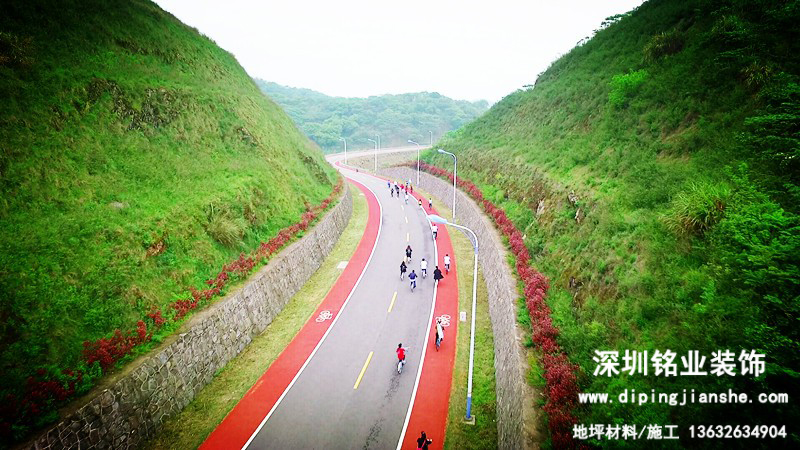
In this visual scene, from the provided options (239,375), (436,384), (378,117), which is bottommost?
(436,384)

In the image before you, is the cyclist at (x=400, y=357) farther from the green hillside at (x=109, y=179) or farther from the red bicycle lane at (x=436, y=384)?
the green hillside at (x=109, y=179)

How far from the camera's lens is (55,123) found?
1822cm

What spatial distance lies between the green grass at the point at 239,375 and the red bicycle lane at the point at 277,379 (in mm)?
316

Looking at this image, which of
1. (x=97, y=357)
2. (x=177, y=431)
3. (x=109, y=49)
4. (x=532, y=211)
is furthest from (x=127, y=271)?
(x=532, y=211)

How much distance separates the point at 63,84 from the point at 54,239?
12209 millimetres

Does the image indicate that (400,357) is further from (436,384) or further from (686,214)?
(686,214)

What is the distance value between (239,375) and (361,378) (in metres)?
5.72

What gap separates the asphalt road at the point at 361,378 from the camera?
44.7 feet

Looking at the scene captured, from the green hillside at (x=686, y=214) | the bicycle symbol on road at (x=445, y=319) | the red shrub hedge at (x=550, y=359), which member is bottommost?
the bicycle symbol on road at (x=445, y=319)

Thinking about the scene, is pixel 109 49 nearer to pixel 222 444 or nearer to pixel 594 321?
pixel 222 444

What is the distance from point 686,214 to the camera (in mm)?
11750

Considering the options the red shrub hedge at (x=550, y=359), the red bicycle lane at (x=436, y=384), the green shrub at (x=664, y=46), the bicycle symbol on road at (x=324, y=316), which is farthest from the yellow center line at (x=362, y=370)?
the green shrub at (x=664, y=46)

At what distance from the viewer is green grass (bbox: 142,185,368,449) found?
1328cm

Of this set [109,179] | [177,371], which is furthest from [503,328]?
[109,179]
